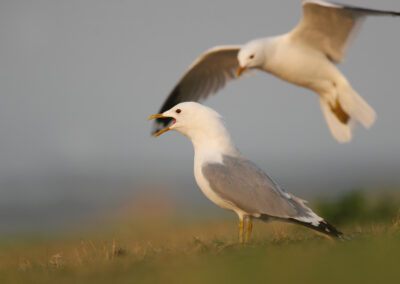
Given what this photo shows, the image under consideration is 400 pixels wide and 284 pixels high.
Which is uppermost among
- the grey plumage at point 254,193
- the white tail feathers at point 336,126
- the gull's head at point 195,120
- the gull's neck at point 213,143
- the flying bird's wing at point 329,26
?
the flying bird's wing at point 329,26

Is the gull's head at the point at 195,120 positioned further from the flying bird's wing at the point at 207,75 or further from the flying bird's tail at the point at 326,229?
the flying bird's wing at the point at 207,75

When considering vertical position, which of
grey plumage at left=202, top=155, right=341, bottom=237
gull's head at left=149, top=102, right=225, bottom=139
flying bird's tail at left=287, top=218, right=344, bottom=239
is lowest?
flying bird's tail at left=287, top=218, right=344, bottom=239

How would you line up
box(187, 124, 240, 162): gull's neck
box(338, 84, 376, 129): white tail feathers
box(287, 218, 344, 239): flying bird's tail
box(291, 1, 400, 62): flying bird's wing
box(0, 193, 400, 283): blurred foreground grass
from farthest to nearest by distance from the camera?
box(338, 84, 376, 129): white tail feathers → box(291, 1, 400, 62): flying bird's wing → box(187, 124, 240, 162): gull's neck → box(287, 218, 344, 239): flying bird's tail → box(0, 193, 400, 283): blurred foreground grass

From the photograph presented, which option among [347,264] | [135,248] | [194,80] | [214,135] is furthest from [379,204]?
[347,264]

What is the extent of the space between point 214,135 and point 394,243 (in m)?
A: 1.94

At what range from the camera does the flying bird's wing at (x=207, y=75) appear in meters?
9.41

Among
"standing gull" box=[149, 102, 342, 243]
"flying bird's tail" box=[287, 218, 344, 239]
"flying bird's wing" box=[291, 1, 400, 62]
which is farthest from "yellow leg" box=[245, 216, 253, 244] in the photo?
"flying bird's wing" box=[291, 1, 400, 62]

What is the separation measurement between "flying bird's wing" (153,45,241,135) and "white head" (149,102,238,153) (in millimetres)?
4023

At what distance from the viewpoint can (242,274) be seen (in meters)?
3.06

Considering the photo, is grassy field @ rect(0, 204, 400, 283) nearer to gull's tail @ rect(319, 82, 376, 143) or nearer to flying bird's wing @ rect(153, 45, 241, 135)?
gull's tail @ rect(319, 82, 376, 143)

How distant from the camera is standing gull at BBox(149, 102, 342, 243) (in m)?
4.56

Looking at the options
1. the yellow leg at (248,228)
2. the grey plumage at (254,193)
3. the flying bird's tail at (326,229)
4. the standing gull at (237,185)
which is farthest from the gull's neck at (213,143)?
the flying bird's tail at (326,229)

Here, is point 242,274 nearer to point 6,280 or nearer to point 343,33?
point 6,280

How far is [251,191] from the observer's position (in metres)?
4.67
